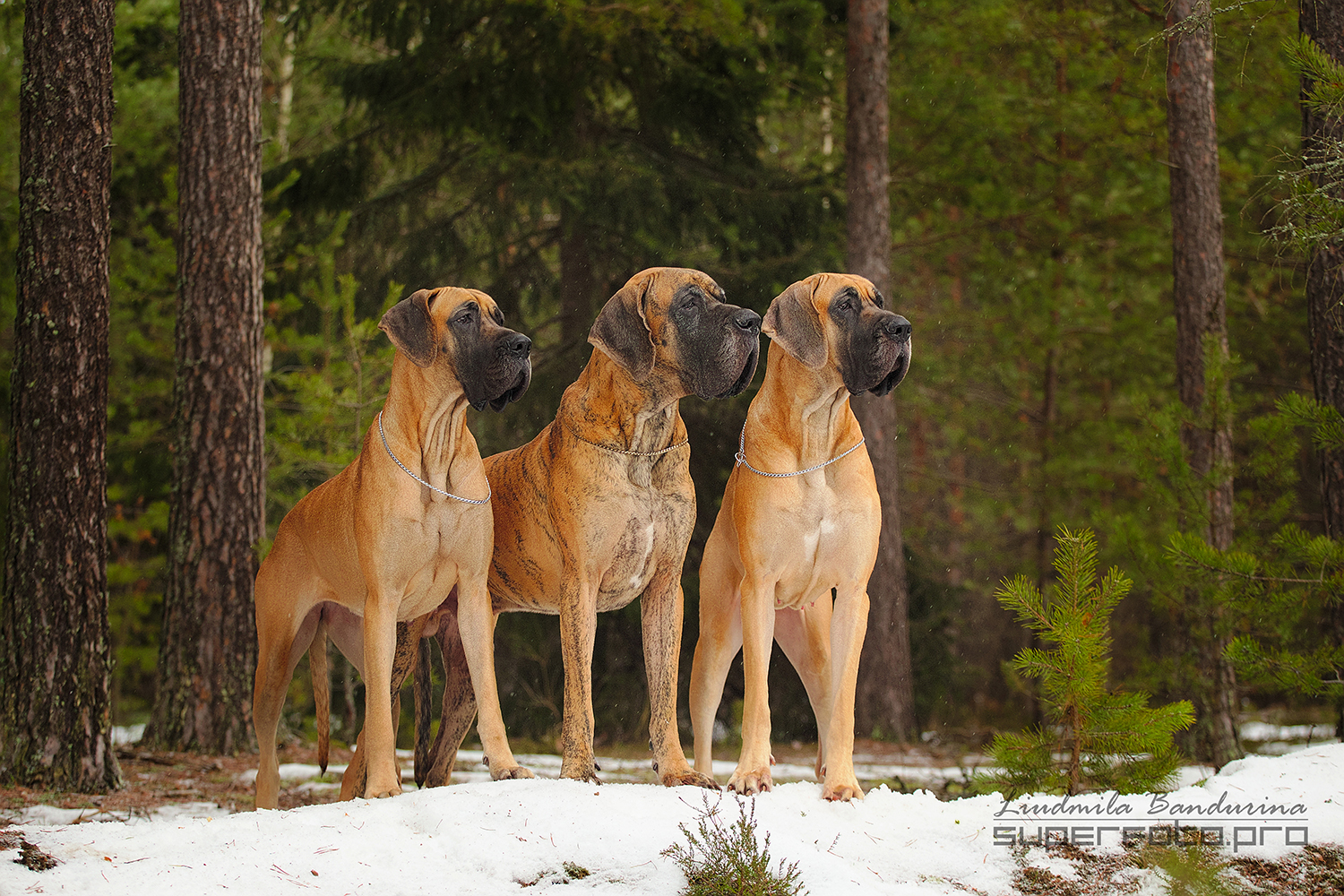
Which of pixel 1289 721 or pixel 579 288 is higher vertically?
pixel 579 288

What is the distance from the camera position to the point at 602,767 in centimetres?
897

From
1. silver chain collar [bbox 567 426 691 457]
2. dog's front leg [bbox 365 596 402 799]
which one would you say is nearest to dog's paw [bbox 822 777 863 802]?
silver chain collar [bbox 567 426 691 457]

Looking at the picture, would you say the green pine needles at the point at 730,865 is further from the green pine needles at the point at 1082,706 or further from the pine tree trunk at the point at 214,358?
the pine tree trunk at the point at 214,358

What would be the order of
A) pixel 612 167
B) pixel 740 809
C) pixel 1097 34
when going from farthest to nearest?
pixel 1097 34 < pixel 612 167 < pixel 740 809

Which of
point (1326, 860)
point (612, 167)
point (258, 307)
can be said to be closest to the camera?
point (1326, 860)

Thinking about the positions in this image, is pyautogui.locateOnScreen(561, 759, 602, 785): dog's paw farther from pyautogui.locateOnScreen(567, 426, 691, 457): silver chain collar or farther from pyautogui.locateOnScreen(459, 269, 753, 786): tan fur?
pyautogui.locateOnScreen(567, 426, 691, 457): silver chain collar

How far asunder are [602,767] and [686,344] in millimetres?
5410

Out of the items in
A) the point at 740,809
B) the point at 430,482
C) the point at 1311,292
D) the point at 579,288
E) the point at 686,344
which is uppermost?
the point at 579,288

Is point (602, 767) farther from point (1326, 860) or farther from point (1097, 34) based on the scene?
point (1097, 34)

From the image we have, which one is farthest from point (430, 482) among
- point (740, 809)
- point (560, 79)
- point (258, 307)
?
point (560, 79)

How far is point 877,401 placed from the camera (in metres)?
11.7

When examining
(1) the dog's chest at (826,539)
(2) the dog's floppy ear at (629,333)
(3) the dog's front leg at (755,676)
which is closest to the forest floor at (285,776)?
(3) the dog's front leg at (755,676)

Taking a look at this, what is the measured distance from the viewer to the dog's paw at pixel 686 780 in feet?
15.3

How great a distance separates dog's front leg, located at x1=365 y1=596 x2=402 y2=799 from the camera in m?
4.60
